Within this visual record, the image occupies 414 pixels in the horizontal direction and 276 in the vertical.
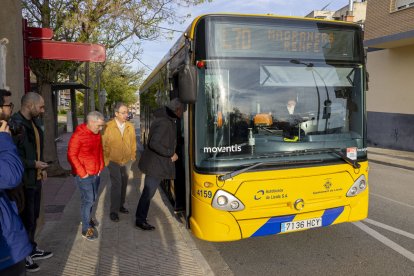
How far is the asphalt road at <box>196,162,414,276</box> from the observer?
3844 millimetres

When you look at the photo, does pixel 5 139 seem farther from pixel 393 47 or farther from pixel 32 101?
pixel 393 47

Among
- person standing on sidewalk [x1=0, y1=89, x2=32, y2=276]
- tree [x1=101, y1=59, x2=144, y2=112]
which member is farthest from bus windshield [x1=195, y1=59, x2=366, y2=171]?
tree [x1=101, y1=59, x2=144, y2=112]

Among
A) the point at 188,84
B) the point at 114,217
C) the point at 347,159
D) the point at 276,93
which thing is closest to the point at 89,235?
the point at 114,217

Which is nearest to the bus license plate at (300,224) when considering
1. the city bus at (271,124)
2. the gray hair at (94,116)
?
the city bus at (271,124)

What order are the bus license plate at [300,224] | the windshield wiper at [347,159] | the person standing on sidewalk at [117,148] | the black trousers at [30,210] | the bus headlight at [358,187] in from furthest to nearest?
the person standing on sidewalk at [117,148] → the bus headlight at [358,187] → the windshield wiper at [347,159] → the bus license plate at [300,224] → the black trousers at [30,210]

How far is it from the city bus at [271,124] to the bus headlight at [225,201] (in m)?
0.01

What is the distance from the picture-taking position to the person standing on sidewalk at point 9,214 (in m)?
1.93

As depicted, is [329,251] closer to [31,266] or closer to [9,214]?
[31,266]

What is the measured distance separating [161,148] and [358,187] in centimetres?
255

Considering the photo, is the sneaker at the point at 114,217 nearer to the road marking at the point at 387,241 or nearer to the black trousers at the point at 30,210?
the black trousers at the point at 30,210

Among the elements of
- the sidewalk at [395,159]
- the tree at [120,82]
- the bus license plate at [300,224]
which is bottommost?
the sidewalk at [395,159]

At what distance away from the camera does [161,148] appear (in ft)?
15.3

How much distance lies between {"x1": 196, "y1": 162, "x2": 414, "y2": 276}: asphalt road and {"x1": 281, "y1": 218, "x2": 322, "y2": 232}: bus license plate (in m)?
0.42

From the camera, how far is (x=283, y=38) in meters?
3.99
